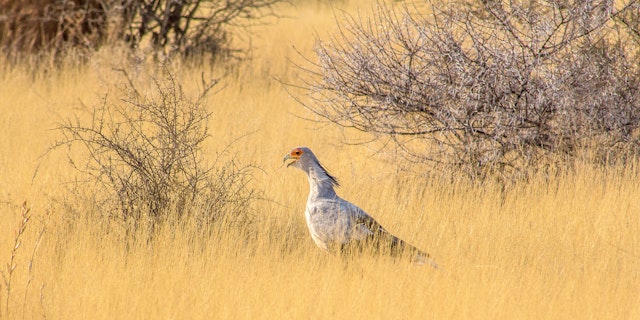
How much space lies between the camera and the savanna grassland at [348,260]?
424cm

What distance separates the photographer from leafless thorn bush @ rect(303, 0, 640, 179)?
22.2 ft

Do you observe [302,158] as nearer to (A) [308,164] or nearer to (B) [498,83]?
(A) [308,164]

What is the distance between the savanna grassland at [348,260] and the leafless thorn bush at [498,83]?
362mm

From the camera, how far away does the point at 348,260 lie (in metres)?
4.83

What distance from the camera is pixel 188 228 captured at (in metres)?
5.44

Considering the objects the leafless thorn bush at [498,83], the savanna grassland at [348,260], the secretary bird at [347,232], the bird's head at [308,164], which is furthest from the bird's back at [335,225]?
the leafless thorn bush at [498,83]

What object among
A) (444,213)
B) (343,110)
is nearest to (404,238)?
(444,213)

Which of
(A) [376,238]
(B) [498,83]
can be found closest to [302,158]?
(A) [376,238]

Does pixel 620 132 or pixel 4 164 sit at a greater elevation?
A: pixel 620 132

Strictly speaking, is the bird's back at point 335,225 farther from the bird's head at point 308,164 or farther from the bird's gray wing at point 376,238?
the bird's head at point 308,164

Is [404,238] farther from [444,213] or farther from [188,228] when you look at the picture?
[188,228]

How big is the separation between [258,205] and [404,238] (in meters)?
1.23

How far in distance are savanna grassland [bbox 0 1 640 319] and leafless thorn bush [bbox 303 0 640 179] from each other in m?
→ 0.36

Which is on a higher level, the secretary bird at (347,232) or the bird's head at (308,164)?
the bird's head at (308,164)
